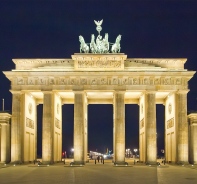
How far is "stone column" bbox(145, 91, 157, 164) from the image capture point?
64250 mm

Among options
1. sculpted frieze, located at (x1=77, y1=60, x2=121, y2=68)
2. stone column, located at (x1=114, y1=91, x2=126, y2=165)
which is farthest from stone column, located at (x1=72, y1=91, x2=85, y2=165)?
stone column, located at (x1=114, y1=91, x2=126, y2=165)

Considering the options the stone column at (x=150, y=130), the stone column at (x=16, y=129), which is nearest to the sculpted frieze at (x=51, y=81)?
the stone column at (x=16, y=129)

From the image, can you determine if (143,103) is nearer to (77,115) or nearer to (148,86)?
(148,86)

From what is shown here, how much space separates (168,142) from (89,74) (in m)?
18.8

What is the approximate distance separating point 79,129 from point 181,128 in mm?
15719

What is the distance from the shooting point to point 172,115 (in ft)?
225

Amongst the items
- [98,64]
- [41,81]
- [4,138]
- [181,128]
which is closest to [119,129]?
[181,128]

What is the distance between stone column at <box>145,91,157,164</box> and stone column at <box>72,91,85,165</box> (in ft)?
32.5

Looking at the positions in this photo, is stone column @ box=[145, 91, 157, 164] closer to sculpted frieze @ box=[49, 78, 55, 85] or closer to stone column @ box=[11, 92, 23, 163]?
sculpted frieze @ box=[49, 78, 55, 85]

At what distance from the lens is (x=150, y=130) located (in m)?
64.9

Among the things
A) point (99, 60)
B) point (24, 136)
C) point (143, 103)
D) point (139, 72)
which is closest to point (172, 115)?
point (143, 103)

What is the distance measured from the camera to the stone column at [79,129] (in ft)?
210

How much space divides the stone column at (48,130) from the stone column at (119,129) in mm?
9916

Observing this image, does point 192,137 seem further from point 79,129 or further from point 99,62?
point 99,62
